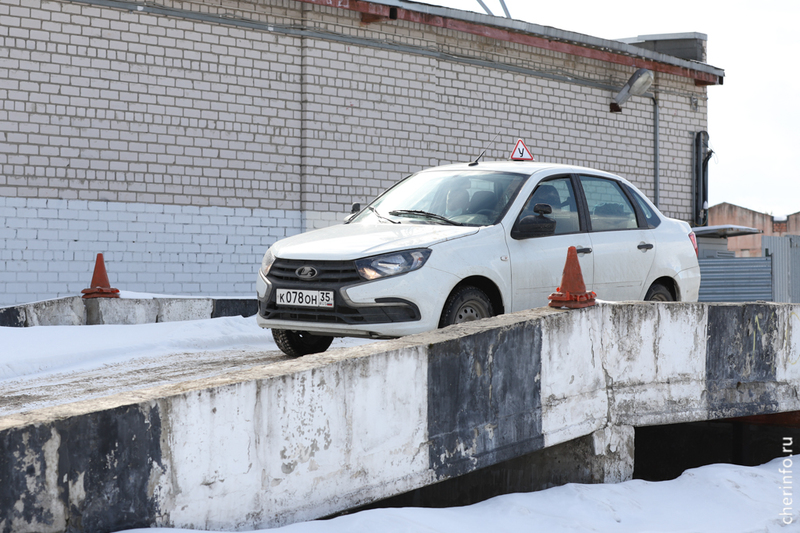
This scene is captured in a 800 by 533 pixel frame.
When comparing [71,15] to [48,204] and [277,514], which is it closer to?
[48,204]

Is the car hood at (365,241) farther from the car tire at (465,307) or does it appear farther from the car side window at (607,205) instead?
the car side window at (607,205)

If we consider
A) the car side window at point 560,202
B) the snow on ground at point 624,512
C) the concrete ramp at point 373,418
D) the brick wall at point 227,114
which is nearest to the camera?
the concrete ramp at point 373,418

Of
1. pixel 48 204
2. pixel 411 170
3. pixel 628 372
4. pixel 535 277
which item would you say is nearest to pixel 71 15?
pixel 48 204

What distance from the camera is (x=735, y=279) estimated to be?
1708cm

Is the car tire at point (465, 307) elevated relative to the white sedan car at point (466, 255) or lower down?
lower down

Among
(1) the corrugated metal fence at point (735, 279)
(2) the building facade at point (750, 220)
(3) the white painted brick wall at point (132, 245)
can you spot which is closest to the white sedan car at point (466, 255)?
(3) the white painted brick wall at point (132, 245)

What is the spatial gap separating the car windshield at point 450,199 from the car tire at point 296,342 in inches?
41.7

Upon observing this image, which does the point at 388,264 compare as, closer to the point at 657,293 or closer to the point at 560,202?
the point at 560,202

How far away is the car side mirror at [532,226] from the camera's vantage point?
6129mm

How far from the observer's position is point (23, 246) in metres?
11.8

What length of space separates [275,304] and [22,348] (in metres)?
2.96

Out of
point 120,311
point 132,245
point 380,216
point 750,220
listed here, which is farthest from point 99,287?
point 750,220

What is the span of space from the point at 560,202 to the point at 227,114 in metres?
7.99

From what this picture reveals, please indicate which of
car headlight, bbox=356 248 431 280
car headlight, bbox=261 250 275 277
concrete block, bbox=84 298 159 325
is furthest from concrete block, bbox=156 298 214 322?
car headlight, bbox=356 248 431 280
